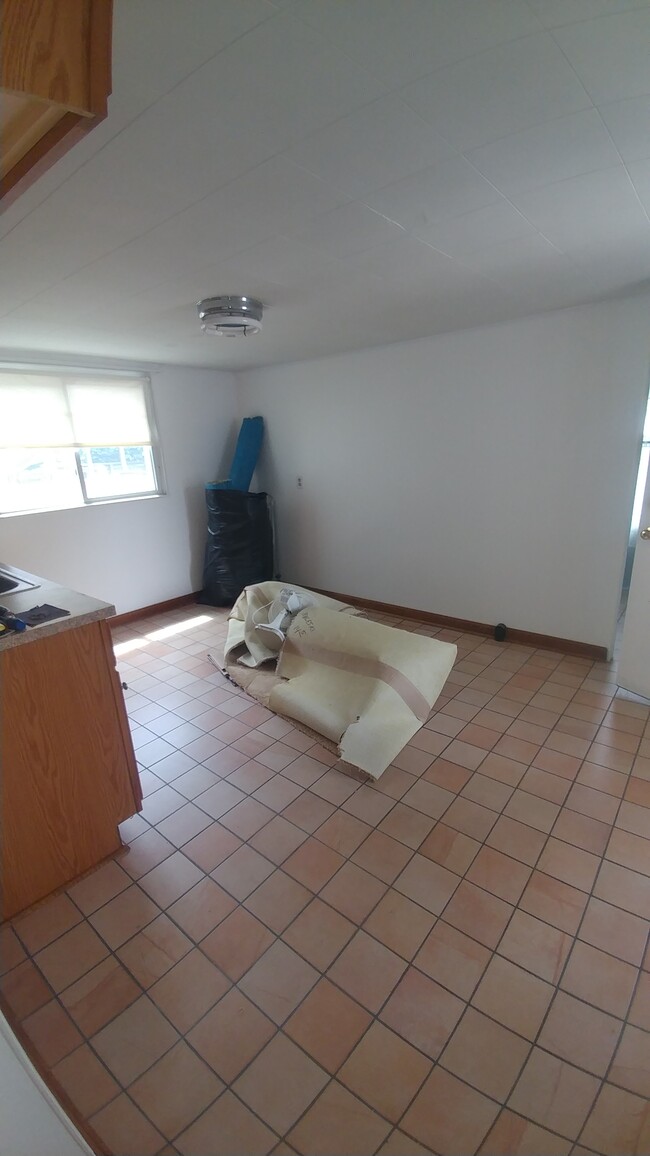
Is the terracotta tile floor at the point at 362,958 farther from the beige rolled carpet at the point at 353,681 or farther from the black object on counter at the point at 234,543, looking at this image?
the black object on counter at the point at 234,543

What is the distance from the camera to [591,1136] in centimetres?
103

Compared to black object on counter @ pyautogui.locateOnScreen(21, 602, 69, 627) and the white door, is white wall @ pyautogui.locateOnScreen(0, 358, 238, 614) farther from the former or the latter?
the white door

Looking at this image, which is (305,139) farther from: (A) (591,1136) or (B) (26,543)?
(B) (26,543)

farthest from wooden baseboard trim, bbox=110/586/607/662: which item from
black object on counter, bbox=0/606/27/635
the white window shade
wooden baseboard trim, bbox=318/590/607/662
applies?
black object on counter, bbox=0/606/27/635

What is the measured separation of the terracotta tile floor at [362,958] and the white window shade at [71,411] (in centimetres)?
256

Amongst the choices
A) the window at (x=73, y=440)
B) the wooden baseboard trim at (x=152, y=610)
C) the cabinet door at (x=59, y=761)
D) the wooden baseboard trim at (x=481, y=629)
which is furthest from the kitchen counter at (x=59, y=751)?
the wooden baseboard trim at (x=481, y=629)

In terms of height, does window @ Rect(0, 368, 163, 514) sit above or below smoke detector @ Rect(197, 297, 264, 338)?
below

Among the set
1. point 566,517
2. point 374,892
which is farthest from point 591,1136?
point 566,517

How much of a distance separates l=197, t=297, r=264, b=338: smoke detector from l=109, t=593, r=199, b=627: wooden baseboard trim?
2.66 metres

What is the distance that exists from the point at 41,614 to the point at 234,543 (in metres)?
2.74

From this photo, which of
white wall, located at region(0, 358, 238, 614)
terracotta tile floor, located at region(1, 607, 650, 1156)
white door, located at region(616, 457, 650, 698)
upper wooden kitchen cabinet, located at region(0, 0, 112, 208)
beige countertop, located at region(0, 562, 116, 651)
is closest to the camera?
upper wooden kitchen cabinet, located at region(0, 0, 112, 208)

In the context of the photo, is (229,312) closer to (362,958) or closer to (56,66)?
(56,66)

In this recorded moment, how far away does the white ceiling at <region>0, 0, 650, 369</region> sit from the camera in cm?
82

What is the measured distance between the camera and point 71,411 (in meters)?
3.59
